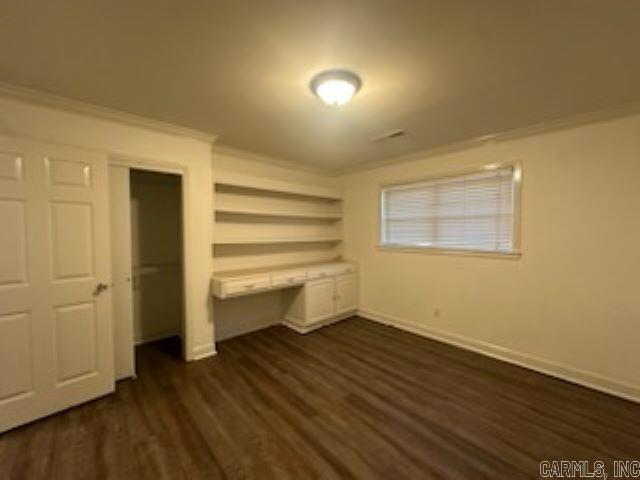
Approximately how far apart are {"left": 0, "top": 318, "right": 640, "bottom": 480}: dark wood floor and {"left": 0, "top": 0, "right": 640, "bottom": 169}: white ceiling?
239 centimetres

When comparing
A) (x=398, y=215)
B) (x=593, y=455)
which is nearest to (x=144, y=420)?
(x=593, y=455)

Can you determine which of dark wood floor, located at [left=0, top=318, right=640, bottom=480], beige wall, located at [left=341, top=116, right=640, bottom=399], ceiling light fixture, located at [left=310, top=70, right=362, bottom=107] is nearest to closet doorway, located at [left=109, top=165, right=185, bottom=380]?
dark wood floor, located at [left=0, top=318, right=640, bottom=480]

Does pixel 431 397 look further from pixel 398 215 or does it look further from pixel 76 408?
pixel 76 408

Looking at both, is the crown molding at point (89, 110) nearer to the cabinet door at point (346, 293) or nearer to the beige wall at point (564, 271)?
the cabinet door at point (346, 293)

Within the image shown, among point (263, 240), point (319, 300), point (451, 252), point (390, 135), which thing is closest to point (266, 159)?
point (263, 240)

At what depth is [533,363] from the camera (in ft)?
9.50

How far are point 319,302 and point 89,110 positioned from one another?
3.15 metres

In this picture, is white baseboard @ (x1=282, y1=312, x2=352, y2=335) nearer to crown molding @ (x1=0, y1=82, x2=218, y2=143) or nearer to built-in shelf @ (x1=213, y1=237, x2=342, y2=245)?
built-in shelf @ (x1=213, y1=237, x2=342, y2=245)

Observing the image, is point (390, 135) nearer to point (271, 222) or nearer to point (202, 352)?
point (271, 222)

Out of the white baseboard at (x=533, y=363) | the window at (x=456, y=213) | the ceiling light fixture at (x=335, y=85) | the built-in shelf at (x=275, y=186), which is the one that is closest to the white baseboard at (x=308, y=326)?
the white baseboard at (x=533, y=363)

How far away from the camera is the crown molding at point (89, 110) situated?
80.4 inches

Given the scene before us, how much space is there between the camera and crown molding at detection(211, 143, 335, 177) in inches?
137

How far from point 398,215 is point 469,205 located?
3.24 feet

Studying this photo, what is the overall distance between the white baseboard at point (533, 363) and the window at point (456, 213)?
3.48ft
